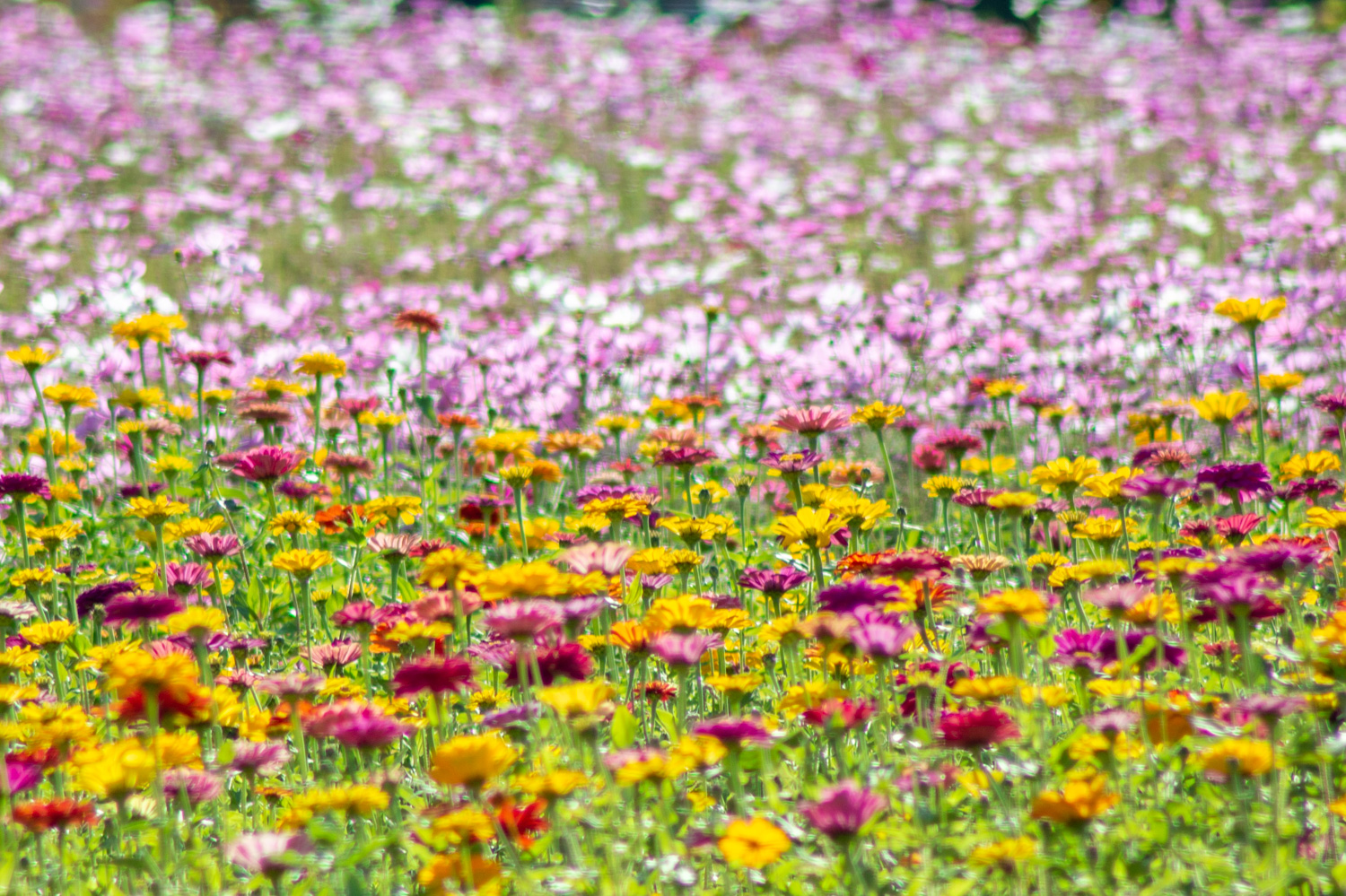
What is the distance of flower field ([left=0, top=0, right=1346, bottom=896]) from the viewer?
1.49 meters

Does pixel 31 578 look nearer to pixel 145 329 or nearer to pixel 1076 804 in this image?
pixel 145 329

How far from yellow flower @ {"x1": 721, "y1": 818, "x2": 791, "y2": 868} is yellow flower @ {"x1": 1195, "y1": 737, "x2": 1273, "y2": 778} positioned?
50 centimetres

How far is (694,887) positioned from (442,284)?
602 centimetres

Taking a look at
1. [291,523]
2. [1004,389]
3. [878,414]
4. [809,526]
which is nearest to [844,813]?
[809,526]

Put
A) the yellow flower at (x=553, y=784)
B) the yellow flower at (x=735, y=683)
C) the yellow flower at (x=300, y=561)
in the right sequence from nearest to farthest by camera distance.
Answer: the yellow flower at (x=553, y=784), the yellow flower at (x=735, y=683), the yellow flower at (x=300, y=561)

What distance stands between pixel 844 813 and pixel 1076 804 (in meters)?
0.28

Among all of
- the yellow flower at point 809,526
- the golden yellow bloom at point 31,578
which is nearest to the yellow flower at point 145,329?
the golden yellow bloom at point 31,578

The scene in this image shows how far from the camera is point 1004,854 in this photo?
4.24 ft

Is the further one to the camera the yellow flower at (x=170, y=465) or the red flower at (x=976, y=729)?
the yellow flower at (x=170, y=465)

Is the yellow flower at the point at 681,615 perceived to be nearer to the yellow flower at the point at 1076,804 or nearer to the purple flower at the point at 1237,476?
the yellow flower at the point at 1076,804

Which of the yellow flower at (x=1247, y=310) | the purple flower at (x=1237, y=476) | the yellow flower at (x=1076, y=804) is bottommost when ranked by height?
the purple flower at (x=1237, y=476)

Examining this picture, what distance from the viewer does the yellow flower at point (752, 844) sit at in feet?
3.98

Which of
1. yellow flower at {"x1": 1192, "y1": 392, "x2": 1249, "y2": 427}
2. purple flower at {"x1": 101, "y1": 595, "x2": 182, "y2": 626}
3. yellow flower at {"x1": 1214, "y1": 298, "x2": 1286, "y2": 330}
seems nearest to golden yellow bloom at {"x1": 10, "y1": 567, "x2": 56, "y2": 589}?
purple flower at {"x1": 101, "y1": 595, "x2": 182, "y2": 626}

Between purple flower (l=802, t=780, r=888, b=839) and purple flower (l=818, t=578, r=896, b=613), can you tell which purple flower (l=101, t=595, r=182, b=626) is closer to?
purple flower (l=818, t=578, r=896, b=613)
